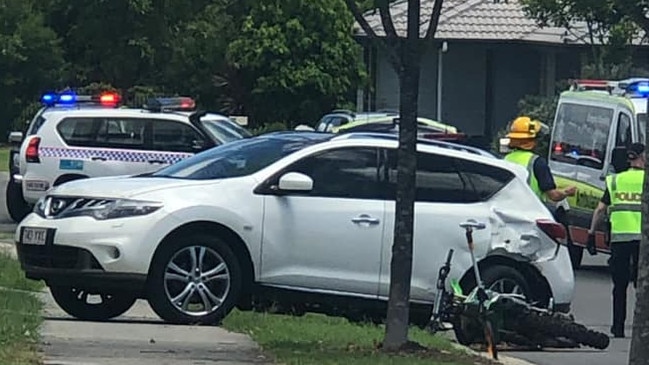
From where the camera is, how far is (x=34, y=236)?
1170cm

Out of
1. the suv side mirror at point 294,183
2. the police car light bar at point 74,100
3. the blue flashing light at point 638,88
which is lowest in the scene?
the police car light bar at point 74,100

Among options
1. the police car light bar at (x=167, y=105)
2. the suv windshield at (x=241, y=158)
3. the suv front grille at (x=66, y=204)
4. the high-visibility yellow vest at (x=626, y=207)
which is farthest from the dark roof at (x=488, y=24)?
the suv front grille at (x=66, y=204)

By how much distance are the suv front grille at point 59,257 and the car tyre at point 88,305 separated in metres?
0.44

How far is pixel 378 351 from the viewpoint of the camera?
33.7ft

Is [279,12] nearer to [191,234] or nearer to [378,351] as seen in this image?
[191,234]

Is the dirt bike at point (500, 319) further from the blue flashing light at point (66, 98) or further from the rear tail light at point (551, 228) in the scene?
the blue flashing light at point (66, 98)

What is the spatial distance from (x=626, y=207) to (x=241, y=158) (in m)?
3.62

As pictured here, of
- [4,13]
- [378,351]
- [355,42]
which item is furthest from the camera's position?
[4,13]

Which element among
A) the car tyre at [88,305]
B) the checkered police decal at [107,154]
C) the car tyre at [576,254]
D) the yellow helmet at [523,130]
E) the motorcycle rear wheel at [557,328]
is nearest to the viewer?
the motorcycle rear wheel at [557,328]

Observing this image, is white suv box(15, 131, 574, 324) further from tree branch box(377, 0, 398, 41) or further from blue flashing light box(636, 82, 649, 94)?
blue flashing light box(636, 82, 649, 94)

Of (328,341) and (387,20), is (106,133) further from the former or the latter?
(387,20)

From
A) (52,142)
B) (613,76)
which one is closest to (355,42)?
(613,76)

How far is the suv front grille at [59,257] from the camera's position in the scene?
1147 centimetres

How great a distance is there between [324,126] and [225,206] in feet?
67.2
